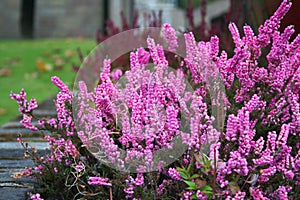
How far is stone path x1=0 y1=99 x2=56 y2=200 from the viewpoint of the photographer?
7.57 feet

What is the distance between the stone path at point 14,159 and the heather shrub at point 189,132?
3.8 inches

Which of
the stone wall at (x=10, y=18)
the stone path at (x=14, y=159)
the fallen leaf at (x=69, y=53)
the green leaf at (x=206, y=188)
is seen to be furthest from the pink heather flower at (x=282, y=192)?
the stone wall at (x=10, y=18)

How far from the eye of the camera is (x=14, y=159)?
9.40 feet

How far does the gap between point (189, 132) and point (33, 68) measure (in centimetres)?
685

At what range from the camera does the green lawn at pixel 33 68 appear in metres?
6.77

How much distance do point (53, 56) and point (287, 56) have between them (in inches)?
293

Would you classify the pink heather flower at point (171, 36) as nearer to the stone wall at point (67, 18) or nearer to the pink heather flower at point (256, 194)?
the pink heather flower at point (256, 194)

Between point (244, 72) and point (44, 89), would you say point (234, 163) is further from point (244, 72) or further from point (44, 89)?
point (44, 89)

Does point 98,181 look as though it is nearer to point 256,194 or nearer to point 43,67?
point 256,194

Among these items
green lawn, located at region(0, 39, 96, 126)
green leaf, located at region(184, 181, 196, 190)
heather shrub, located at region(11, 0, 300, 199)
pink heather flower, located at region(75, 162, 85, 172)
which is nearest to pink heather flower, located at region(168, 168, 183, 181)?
heather shrub, located at region(11, 0, 300, 199)

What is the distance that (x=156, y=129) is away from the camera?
208 centimetres

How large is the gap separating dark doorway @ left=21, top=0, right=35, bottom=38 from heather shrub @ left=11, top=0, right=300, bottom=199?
12233 mm

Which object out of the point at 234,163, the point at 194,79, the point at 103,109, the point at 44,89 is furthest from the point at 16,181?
the point at 44,89

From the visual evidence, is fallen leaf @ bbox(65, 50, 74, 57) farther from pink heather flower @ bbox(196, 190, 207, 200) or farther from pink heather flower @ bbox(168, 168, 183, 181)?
pink heather flower @ bbox(196, 190, 207, 200)
